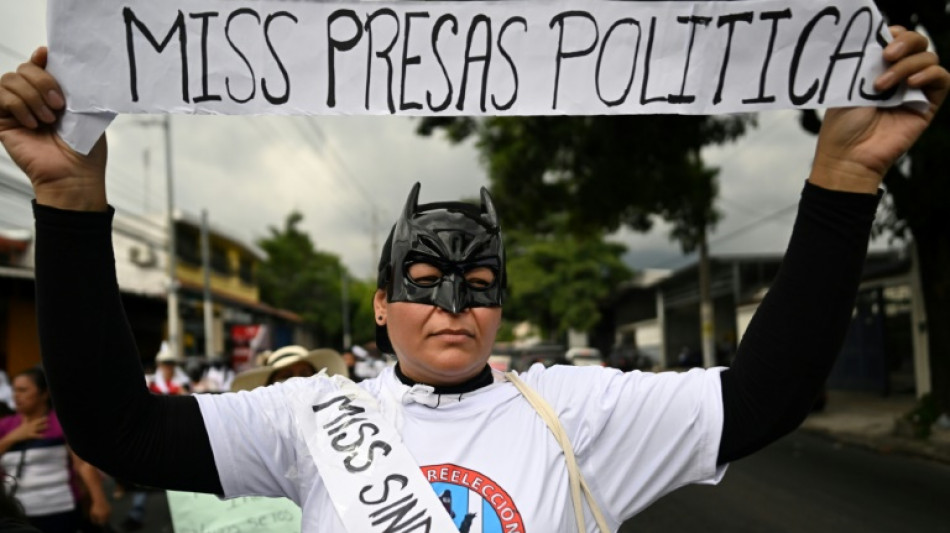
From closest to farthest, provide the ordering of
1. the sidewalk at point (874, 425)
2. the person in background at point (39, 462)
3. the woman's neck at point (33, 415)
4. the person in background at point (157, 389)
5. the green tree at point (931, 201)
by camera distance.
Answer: the person in background at point (39, 462), the woman's neck at point (33, 415), the person in background at point (157, 389), the green tree at point (931, 201), the sidewalk at point (874, 425)

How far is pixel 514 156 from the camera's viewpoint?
19188 millimetres

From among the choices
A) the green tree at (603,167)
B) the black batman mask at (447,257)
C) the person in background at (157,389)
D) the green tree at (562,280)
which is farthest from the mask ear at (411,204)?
the green tree at (562,280)

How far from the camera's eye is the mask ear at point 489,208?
218 cm

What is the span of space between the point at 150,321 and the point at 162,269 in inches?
156

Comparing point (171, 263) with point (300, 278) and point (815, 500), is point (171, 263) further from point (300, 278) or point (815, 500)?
point (300, 278)

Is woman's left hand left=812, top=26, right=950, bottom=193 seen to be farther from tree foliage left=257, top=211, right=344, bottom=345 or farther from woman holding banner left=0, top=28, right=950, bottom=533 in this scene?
tree foliage left=257, top=211, right=344, bottom=345

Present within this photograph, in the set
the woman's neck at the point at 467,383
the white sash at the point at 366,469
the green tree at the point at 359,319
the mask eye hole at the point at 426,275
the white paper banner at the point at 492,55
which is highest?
the white paper banner at the point at 492,55

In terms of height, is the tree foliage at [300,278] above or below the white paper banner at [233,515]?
below

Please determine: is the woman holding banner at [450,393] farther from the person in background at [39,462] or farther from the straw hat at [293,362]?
the person in background at [39,462]

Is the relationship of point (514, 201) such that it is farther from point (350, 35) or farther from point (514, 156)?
point (350, 35)

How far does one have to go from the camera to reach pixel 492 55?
203 cm

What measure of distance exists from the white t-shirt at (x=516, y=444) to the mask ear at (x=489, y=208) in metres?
0.40

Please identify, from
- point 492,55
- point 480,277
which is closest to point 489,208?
point 480,277

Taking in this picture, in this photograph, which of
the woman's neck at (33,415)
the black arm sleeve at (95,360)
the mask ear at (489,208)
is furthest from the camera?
the woman's neck at (33,415)
